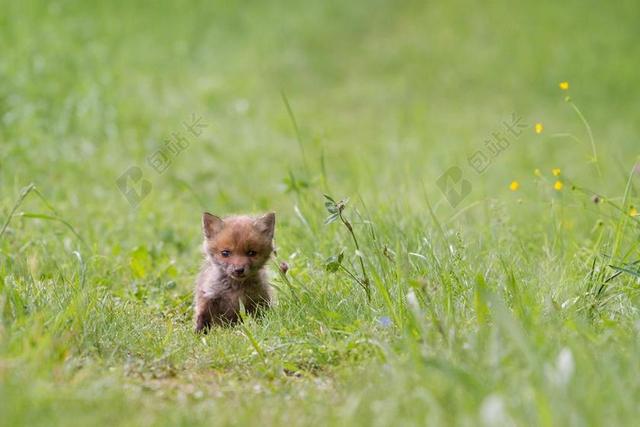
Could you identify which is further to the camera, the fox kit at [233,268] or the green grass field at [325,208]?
the fox kit at [233,268]

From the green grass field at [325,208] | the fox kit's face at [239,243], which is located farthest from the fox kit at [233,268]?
the green grass field at [325,208]

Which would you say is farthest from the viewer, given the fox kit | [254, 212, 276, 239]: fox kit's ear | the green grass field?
[254, 212, 276, 239]: fox kit's ear

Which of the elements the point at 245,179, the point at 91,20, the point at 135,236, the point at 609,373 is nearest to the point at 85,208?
the point at 135,236

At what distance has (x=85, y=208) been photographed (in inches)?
329

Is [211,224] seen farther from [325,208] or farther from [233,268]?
[325,208]

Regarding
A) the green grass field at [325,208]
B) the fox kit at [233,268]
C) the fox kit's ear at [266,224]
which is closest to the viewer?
the green grass field at [325,208]

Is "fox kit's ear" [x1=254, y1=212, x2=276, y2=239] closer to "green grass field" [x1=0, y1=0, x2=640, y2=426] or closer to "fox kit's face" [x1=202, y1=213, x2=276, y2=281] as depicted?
"fox kit's face" [x1=202, y1=213, x2=276, y2=281]

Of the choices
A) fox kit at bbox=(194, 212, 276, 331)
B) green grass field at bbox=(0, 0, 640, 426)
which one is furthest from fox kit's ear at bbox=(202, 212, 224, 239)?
green grass field at bbox=(0, 0, 640, 426)

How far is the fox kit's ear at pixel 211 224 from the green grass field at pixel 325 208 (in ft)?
1.43

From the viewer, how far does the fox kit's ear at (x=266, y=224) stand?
620 cm

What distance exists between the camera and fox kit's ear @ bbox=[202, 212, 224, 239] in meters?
6.21

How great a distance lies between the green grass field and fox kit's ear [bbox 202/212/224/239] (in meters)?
0.44

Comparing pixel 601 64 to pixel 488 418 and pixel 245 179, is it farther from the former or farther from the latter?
pixel 488 418

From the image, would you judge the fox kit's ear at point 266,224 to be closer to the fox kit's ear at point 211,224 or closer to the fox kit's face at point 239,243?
the fox kit's face at point 239,243
